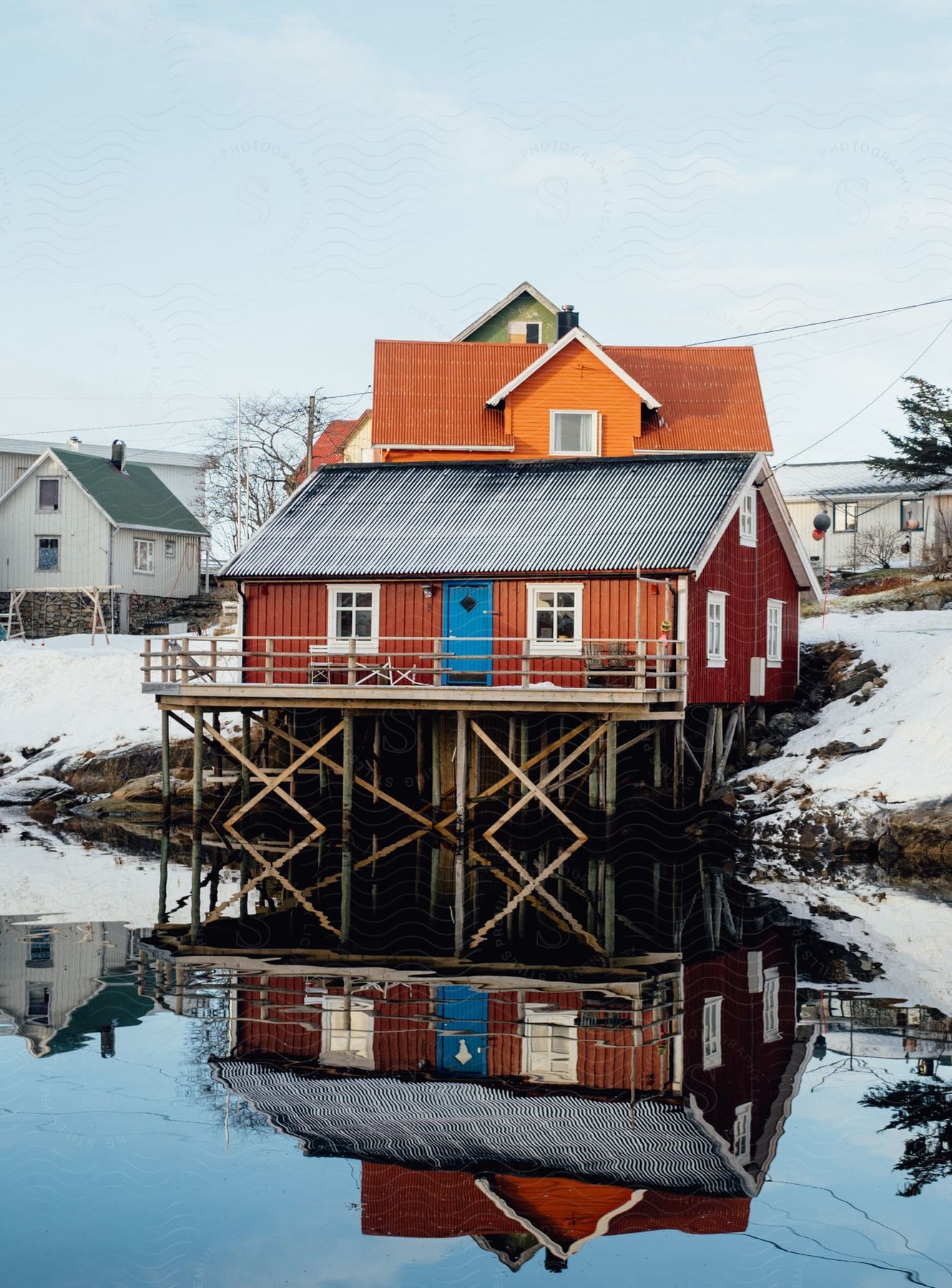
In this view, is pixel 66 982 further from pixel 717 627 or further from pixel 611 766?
pixel 717 627

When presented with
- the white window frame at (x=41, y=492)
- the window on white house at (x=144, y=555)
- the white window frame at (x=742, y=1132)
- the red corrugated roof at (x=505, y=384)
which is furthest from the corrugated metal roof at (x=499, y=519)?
the white window frame at (x=41, y=492)

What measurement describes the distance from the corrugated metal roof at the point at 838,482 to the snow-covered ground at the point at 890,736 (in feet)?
56.3

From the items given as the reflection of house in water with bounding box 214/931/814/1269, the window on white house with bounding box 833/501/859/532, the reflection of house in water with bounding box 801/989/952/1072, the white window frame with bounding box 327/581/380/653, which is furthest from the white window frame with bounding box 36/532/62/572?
the reflection of house in water with bounding box 801/989/952/1072

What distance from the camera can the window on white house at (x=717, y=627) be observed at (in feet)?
90.8

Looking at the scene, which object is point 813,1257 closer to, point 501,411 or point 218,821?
point 218,821

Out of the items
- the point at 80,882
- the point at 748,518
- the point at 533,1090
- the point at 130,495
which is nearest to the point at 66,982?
the point at 533,1090

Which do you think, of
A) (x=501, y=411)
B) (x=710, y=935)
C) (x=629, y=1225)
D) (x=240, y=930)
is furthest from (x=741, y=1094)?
(x=501, y=411)

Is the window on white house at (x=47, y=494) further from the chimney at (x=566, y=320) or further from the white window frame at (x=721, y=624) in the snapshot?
the white window frame at (x=721, y=624)

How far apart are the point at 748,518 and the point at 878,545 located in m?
21.9

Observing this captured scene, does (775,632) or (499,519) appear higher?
(499,519)

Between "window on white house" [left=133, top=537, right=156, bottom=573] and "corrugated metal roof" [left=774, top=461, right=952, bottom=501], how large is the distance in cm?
2568

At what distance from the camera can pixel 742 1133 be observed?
35.3 feet

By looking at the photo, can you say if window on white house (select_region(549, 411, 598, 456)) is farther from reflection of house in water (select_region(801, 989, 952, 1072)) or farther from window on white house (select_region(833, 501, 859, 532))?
reflection of house in water (select_region(801, 989, 952, 1072))

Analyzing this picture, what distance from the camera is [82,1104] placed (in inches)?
452
